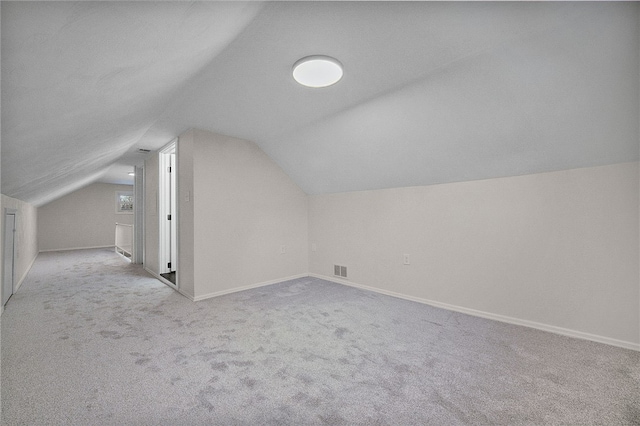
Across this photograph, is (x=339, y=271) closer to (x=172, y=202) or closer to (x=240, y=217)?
(x=240, y=217)

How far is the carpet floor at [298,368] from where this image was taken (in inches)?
53.6

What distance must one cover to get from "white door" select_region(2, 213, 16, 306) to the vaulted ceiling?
→ 673mm

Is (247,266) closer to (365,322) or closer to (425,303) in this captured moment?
(365,322)

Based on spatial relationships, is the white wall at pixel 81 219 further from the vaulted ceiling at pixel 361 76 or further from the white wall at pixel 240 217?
the white wall at pixel 240 217

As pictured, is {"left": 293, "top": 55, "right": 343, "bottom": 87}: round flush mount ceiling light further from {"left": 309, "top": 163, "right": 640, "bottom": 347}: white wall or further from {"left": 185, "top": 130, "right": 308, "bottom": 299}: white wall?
{"left": 185, "top": 130, "right": 308, "bottom": 299}: white wall

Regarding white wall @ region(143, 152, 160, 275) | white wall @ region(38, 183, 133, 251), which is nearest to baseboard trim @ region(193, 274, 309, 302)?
white wall @ region(143, 152, 160, 275)

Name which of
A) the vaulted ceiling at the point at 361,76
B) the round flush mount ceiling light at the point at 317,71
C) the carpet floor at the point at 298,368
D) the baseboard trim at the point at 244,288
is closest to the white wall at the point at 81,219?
the carpet floor at the point at 298,368

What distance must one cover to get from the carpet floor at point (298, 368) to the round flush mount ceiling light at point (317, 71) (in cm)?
203

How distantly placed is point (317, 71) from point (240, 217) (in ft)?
7.63

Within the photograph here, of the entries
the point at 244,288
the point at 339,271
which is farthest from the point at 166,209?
the point at 339,271

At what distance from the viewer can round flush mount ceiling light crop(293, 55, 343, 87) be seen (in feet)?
5.98

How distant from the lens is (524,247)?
2.45m

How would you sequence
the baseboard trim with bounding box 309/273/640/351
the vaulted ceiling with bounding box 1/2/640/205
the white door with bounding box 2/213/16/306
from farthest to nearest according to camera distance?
the white door with bounding box 2/213/16/306 → the baseboard trim with bounding box 309/273/640/351 → the vaulted ceiling with bounding box 1/2/640/205

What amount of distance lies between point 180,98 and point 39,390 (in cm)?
229
